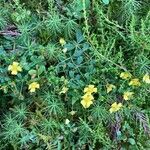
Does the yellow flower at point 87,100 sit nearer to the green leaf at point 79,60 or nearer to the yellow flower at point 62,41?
the green leaf at point 79,60

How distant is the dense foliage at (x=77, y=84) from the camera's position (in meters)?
2.46

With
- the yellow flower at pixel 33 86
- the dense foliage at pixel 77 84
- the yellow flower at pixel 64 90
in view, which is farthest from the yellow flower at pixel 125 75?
the yellow flower at pixel 33 86

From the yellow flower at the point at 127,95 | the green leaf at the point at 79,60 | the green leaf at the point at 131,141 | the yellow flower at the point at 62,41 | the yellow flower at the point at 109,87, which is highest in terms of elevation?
→ the yellow flower at the point at 62,41

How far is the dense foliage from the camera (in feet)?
8.09

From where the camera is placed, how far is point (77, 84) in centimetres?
249

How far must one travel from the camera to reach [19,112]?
250 cm

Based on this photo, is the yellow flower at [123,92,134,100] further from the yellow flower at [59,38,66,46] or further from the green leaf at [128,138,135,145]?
the yellow flower at [59,38,66,46]

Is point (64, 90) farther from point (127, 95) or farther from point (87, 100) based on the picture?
point (127, 95)

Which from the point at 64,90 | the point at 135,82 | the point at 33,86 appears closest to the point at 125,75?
the point at 135,82

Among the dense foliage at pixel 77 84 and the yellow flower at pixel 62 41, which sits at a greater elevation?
the yellow flower at pixel 62 41

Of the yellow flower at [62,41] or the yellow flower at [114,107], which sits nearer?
the yellow flower at [114,107]

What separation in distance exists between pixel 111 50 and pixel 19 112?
620 millimetres

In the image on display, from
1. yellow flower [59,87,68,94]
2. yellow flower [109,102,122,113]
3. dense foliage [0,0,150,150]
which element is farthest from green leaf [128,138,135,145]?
yellow flower [59,87,68,94]

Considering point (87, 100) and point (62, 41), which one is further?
point (62, 41)
